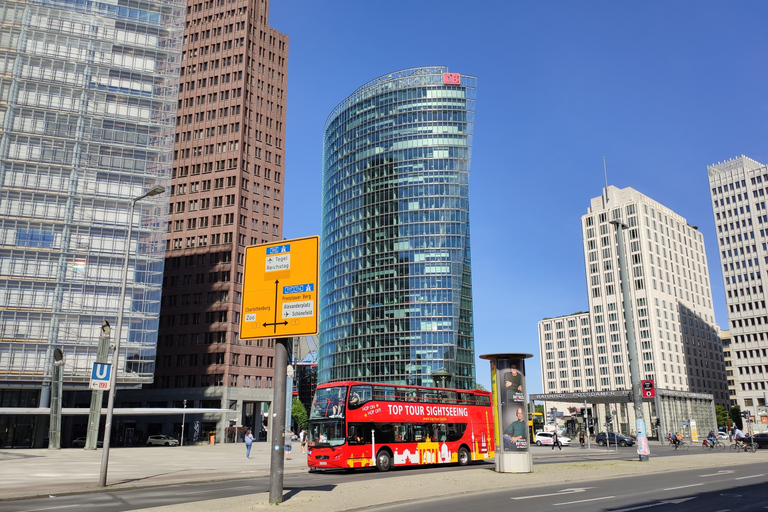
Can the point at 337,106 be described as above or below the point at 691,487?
above

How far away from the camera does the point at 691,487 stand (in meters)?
19.7

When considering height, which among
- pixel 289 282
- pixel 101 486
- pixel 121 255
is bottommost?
pixel 101 486

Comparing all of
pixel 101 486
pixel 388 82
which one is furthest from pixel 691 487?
pixel 388 82

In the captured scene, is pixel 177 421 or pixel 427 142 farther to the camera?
pixel 427 142

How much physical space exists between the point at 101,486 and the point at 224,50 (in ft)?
327

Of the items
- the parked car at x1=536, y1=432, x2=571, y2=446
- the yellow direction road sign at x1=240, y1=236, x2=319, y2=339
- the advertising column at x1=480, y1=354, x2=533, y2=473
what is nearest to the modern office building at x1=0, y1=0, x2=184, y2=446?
the parked car at x1=536, y1=432, x2=571, y2=446

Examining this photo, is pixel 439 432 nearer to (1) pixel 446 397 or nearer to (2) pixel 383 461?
(1) pixel 446 397

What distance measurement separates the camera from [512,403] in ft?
83.1

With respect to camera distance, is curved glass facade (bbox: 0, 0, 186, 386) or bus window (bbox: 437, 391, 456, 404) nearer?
bus window (bbox: 437, 391, 456, 404)

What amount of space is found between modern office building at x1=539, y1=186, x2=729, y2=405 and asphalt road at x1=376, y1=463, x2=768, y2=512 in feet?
414

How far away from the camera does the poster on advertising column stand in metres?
25.0

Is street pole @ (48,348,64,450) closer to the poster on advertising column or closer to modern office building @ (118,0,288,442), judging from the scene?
modern office building @ (118,0,288,442)

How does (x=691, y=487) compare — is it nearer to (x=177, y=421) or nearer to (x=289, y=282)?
(x=289, y=282)

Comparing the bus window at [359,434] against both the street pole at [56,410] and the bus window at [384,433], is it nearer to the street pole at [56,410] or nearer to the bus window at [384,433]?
the bus window at [384,433]
